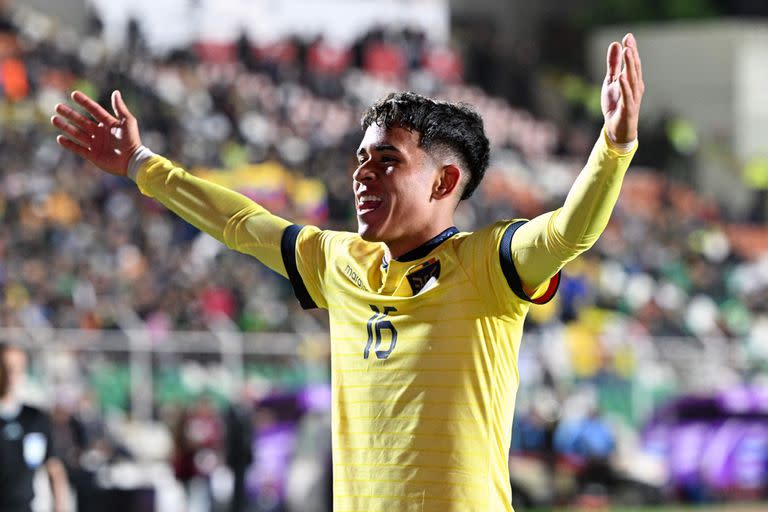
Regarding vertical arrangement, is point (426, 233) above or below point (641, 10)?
below

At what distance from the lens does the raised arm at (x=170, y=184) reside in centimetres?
479

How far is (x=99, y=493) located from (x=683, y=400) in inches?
329

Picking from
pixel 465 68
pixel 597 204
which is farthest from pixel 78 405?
pixel 465 68

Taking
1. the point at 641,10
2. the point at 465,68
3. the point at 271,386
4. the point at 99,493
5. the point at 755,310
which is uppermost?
the point at 641,10

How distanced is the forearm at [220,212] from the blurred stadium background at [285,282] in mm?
6387

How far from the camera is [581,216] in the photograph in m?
3.83

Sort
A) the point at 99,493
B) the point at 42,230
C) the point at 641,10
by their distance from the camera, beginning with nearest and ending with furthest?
the point at 99,493, the point at 42,230, the point at 641,10

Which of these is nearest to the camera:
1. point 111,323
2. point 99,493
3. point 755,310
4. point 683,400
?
point 99,493

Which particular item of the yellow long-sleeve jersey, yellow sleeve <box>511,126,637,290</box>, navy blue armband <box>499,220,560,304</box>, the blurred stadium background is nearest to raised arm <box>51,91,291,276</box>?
the yellow long-sleeve jersey

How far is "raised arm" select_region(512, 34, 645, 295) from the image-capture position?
379 cm

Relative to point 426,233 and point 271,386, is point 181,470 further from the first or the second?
point 426,233

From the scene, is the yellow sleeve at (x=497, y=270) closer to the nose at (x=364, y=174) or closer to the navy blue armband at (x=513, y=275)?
the navy blue armband at (x=513, y=275)

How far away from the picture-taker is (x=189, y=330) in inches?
590

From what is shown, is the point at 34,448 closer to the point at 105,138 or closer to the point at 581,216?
the point at 105,138
